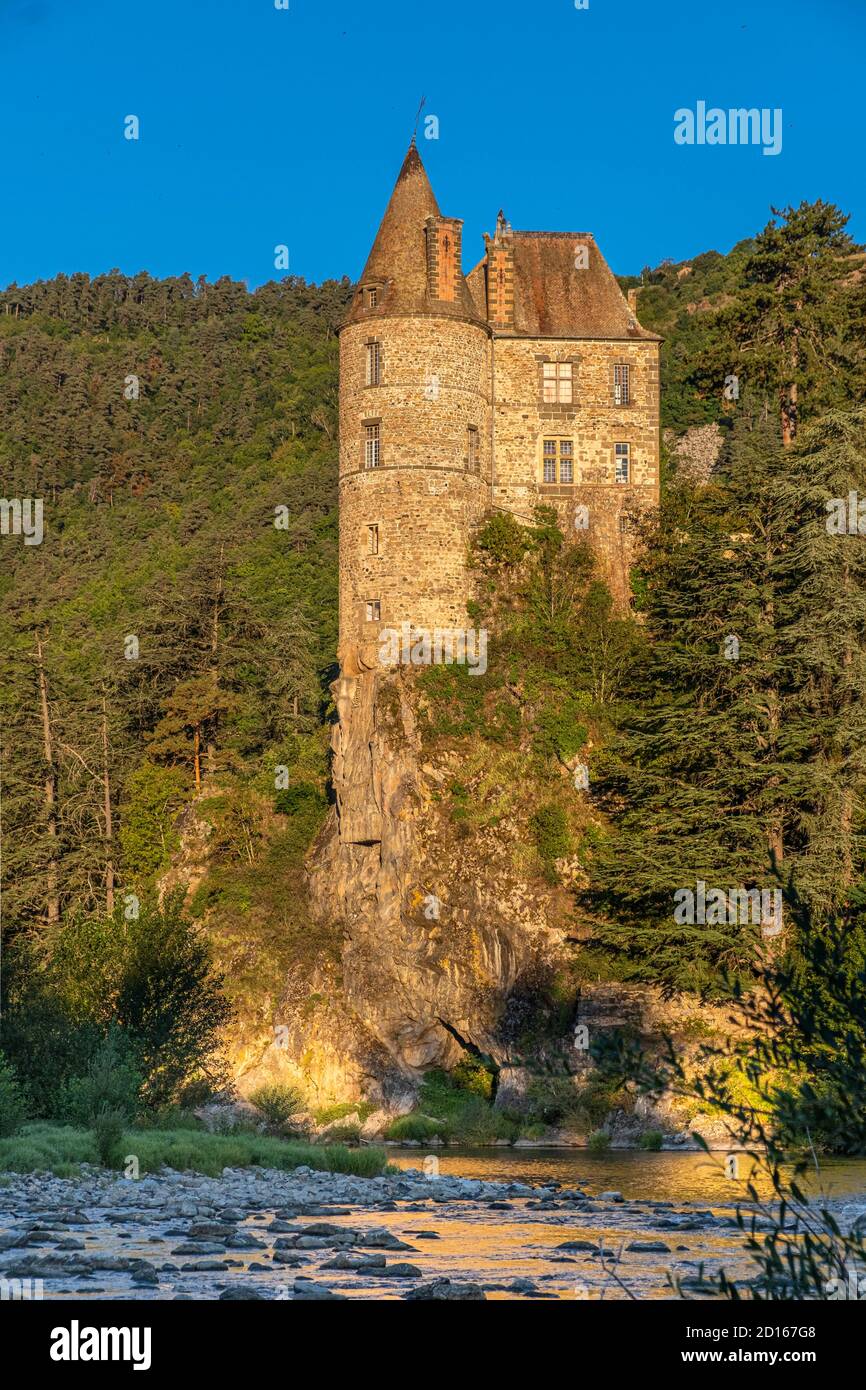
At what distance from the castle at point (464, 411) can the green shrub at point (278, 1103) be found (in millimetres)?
13480

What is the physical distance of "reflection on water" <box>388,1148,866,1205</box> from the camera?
31.9m

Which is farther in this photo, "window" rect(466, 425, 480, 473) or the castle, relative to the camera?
"window" rect(466, 425, 480, 473)

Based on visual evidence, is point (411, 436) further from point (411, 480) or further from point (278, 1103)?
point (278, 1103)

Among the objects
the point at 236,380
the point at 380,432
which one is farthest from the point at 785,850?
the point at 236,380

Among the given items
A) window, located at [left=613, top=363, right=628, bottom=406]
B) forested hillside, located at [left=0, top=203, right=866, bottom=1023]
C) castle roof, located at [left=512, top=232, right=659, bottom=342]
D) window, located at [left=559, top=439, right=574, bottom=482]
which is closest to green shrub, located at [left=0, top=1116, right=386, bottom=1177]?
forested hillside, located at [left=0, top=203, right=866, bottom=1023]

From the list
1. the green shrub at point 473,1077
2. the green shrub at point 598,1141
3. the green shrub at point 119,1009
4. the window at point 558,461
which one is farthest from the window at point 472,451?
the green shrub at point 598,1141

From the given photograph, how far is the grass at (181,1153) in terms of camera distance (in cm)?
2911

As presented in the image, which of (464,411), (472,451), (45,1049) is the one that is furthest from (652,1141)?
(464,411)

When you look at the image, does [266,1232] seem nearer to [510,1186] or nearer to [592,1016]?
[510,1186]

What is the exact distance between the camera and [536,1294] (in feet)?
60.3

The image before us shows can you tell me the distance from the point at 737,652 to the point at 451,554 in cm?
970

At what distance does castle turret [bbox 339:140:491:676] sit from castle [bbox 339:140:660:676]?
0.15 feet

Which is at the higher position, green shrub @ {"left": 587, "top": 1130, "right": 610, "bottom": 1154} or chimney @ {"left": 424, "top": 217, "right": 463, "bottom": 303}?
chimney @ {"left": 424, "top": 217, "right": 463, "bottom": 303}

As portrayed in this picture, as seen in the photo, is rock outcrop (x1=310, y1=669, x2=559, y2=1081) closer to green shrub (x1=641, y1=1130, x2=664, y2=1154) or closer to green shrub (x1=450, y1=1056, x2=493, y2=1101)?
green shrub (x1=450, y1=1056, x2=493, y2=1101)
